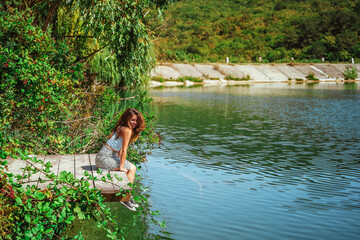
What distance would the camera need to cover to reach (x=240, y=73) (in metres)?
52.1

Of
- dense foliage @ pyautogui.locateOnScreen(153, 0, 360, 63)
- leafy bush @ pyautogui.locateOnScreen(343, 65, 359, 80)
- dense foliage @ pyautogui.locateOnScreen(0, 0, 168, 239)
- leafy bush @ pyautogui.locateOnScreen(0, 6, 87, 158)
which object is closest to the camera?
dense foliage @ pyautogui.locateOnScreen(0, 0, 168, 239)

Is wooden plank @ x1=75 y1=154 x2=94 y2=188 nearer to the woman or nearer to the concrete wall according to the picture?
the woman

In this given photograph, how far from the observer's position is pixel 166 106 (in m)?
23.0

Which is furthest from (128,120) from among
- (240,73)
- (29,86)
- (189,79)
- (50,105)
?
(240,73)

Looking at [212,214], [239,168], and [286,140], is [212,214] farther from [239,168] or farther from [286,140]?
[286,140]

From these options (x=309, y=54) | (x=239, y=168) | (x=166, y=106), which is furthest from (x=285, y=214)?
(x=309, y=54)

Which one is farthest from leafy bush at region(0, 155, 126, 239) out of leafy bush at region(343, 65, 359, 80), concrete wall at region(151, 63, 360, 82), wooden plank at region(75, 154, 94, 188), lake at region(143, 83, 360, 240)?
leafy bush at region(343, 65, 359, 80)

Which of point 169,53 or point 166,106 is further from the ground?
point 169,53

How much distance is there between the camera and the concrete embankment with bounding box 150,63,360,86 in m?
44.6

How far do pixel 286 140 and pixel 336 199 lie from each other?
586 centimetres

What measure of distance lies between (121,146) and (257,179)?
3.36 m

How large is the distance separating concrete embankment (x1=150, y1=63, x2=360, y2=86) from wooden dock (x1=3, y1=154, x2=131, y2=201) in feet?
110

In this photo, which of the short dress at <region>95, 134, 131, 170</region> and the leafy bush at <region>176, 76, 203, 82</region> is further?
the leafy bush at <region>176, 76, 203, 82</region>

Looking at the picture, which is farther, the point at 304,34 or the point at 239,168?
the point at 304,34
